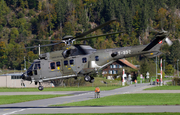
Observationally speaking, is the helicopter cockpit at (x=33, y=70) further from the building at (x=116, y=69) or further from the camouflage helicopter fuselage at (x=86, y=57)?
the building at (x=116, y=69)

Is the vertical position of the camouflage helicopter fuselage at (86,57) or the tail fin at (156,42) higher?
the tail fin at (156,42)

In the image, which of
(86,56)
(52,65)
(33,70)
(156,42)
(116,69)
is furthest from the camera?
(116,69)

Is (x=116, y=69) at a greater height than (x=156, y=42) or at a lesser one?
lesser

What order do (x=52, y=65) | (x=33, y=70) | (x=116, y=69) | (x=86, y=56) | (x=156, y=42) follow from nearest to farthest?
(x=156, y=42)
(x=86, y=56)
(x=52, y=65)
(x=33, y=70)
(x=116, y=69)

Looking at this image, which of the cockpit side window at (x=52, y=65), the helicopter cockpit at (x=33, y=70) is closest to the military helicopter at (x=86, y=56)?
the cockpit side window at (x=52, y=65)

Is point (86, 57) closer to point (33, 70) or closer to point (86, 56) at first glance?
point (86, 56)

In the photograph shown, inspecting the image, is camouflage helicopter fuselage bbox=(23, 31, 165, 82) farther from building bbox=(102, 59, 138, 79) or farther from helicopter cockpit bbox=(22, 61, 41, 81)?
building bbox=(102, 59, 138, 79)

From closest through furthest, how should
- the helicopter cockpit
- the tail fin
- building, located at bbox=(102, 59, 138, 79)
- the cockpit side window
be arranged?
the tail fin, the cockpit side window, the helicopter cockpit, building, located at bbox=(102, 59, 138, 79)

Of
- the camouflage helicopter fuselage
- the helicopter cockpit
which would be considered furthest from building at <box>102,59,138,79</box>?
the camouflage helicopter fuselage

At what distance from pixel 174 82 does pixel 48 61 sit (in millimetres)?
77166

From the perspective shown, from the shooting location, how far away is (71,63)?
35156 millimetres

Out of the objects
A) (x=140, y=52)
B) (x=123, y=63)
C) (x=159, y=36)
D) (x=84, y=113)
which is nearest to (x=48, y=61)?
(x=84, y=113)

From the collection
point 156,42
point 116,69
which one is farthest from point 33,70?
point 116,69

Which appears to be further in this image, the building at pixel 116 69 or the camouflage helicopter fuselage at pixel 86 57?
the building at pixel 116 69
